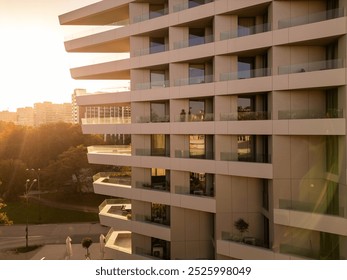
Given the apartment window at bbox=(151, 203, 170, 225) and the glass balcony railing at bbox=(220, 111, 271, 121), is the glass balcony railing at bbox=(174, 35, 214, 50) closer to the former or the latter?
the glass balcony railing at bbox=(220, 111, 271, 121)

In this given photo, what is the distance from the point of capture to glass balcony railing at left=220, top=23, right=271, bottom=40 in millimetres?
7864

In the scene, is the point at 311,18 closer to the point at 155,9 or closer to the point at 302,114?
the point at 302,114

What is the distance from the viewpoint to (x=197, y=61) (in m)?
9.04

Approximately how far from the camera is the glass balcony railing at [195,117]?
8625 millimetres

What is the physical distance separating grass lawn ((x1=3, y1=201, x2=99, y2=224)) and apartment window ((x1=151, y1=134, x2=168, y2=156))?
32.7ft

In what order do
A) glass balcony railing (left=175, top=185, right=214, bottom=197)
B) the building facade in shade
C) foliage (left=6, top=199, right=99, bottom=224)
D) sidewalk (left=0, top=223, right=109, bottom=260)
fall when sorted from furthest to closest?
foliage (left=6, top=199, right=99, bottom=224) → sidewalk (left=0, top=223, right=109, bottom=260) → glass balcony railing (left=175, top=185, right=214, bottom=197) → the building facade in shade

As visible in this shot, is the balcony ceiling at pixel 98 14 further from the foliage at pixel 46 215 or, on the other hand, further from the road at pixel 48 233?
the foliage at pixel 46 215

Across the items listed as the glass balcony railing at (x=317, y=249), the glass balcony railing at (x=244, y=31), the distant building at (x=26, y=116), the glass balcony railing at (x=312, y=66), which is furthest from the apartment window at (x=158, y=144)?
the distant building at (x=26, y=116)

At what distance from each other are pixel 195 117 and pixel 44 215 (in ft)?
46.3

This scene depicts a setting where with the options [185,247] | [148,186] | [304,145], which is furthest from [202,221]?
[304,145]

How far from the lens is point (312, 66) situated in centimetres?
724

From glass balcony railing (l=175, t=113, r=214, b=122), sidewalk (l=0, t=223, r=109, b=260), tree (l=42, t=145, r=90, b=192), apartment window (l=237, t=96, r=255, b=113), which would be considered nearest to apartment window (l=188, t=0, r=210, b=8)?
apartment window (l=237, t=96, r=255, b=113)

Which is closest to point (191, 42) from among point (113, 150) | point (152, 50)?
point (152, 50)

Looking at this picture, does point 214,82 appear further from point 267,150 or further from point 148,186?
point 148,186
